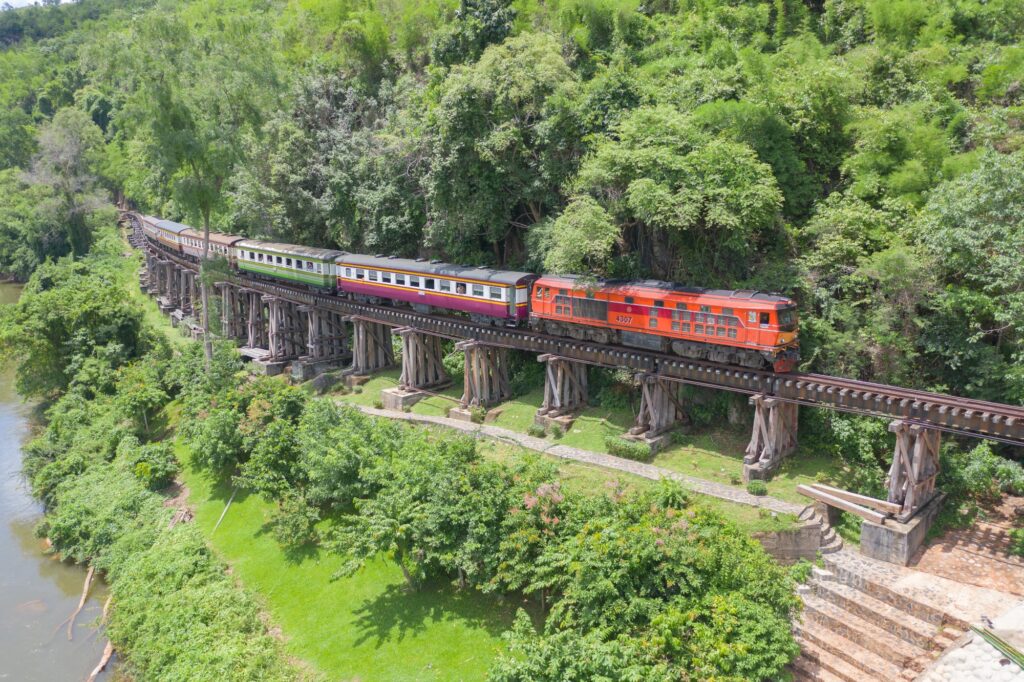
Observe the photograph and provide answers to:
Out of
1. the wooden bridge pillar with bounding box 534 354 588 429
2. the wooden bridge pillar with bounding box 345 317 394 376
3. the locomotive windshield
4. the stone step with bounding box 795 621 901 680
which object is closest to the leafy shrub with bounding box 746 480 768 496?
the stone step with bounding box 795 621 901 680

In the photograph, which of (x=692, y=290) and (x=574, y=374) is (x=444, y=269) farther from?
(x=692, y=290)

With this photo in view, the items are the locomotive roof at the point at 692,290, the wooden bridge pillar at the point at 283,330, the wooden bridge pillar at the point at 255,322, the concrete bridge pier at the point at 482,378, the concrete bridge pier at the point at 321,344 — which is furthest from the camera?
the wooden bridge pillar at the point at 255,322

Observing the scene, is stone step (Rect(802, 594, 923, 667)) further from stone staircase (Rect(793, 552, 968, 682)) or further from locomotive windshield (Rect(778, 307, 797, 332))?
locomotive windshield (Rect(778, 307, 797, 332))

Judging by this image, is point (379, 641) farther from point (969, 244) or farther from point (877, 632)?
point (969, 244)

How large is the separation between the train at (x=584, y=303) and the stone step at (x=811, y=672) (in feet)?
31.9

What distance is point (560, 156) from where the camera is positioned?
3191cm

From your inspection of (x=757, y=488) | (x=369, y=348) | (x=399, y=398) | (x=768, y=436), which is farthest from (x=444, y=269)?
(x=757, y=488)

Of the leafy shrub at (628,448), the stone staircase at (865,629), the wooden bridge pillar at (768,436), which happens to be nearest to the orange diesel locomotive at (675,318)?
the wooden bridge pillar at (768,436)

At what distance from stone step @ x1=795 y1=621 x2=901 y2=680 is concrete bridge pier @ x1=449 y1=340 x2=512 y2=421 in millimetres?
17030

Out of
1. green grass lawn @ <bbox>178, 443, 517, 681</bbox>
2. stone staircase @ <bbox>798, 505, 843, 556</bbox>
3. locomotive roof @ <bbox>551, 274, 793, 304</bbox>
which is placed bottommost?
green grass lawn @ <bbox>178, 443, 517, 681</bbox>

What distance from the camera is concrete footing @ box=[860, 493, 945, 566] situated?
18453 millimetres

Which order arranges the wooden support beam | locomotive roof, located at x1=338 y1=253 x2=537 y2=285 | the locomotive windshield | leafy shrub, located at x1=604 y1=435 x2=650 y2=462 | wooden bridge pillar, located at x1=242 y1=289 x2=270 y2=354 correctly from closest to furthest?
the wooden support beam → the locomotive windshield → leafy shrub, located at x1=604 y1=435 x2=650 y2=462 → locomotive roof, located at x1=338 y1=253 x2=537 y2=285 → wooden bridge pillar, located at x1=242 y1=289 x2=270 y2=354

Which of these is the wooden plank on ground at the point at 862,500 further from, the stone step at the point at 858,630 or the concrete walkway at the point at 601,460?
the stone step at the point at 858,630

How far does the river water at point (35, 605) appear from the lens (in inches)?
872
